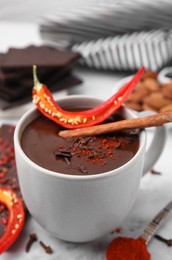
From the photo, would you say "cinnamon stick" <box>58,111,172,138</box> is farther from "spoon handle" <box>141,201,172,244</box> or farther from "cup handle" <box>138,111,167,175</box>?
"spoon handle" <box>141,201,172,244</box>

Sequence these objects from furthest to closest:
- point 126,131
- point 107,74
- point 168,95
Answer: point 107,74, point 168,95, point 126,131

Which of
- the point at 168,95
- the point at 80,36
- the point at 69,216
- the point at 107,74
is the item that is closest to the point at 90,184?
the point at 69,216

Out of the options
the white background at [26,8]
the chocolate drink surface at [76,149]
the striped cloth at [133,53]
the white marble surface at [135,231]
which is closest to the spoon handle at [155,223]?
the white marble surface at [135,231]

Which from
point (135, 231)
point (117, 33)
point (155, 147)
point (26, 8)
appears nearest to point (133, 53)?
point (117, 33)

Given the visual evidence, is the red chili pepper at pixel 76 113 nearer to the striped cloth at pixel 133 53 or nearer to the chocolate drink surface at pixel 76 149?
the chocolate drink surface at pixel 76 149

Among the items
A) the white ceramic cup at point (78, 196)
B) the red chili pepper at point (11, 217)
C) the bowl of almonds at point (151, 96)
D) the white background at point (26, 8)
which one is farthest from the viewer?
the white background at point (26, 8)

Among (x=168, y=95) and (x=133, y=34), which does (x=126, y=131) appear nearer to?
(x=168, y=95)

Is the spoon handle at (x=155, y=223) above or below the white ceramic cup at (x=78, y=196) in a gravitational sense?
below
